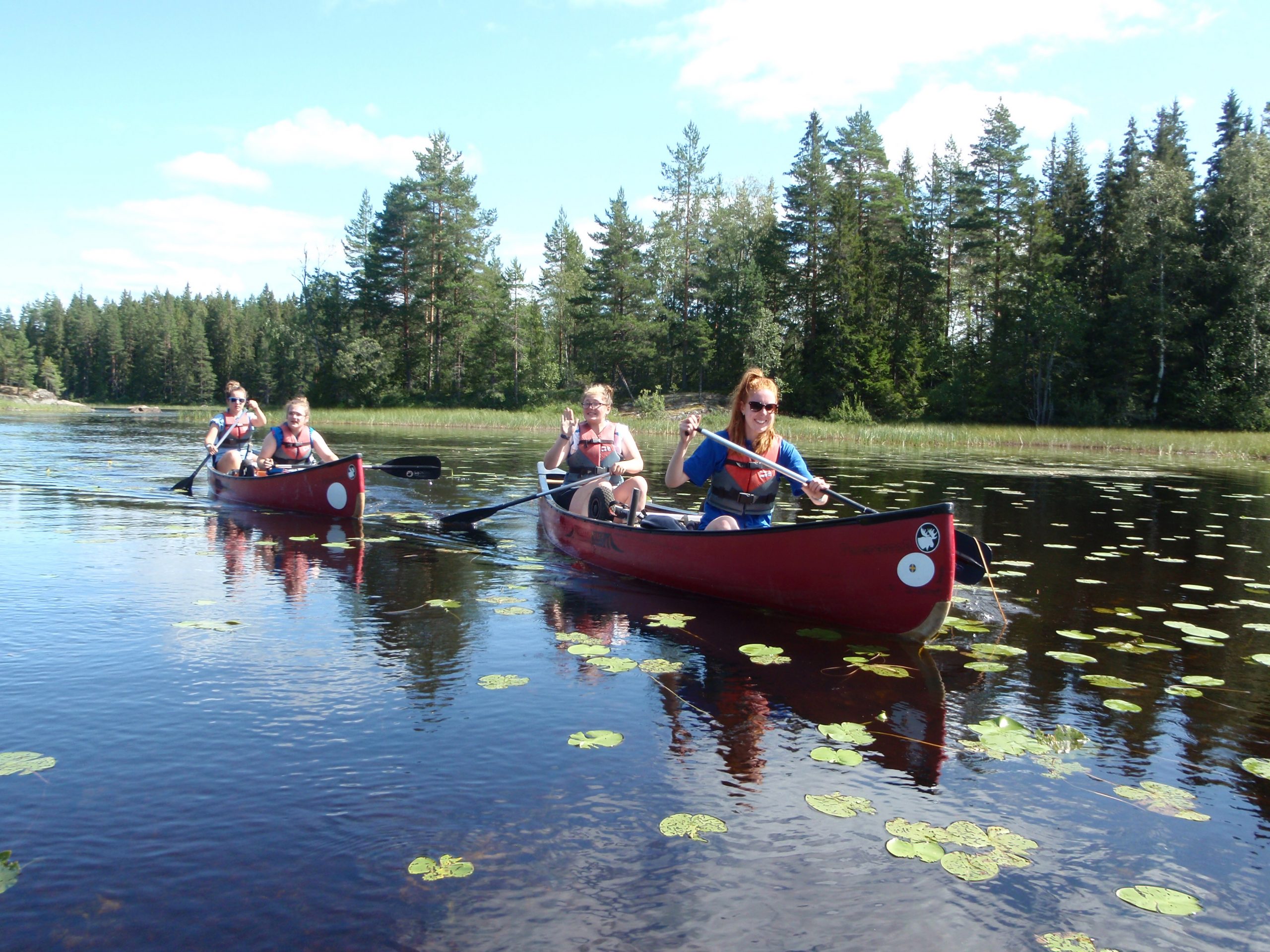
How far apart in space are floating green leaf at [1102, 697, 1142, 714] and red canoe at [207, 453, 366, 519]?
6823 mm

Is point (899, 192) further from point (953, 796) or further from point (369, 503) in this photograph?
point (953, 796)

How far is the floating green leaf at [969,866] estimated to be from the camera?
8.76 ft

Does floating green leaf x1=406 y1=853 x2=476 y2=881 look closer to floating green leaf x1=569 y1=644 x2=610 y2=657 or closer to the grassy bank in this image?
floating green leaf x1=569 y1=644 x2=610 y2=657

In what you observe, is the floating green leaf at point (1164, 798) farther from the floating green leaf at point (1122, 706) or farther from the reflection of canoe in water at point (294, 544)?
the reflection of canoe in water at point (294, 544)

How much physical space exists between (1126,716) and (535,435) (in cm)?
2653

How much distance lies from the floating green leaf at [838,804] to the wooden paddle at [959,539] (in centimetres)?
253

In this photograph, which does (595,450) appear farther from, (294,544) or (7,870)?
(7,870)

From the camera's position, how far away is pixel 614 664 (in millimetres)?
4645

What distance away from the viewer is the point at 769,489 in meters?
5.93

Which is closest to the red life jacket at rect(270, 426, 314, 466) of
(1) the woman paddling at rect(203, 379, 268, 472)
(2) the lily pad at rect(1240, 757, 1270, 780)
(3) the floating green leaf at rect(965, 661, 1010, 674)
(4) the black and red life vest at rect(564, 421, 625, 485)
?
(1) the woman paddling at rect(203, 379, 268, 472)

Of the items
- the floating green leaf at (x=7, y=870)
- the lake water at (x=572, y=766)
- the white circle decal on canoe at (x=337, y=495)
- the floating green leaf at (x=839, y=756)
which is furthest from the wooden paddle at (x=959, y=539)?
the white circle decal on canoe at (x=337, y=495)

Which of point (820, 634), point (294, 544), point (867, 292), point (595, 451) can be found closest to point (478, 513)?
point (595, 451)

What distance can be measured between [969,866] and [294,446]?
9.48 m

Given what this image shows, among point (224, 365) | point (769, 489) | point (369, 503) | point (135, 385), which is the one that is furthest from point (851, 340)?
point (135, 385)
